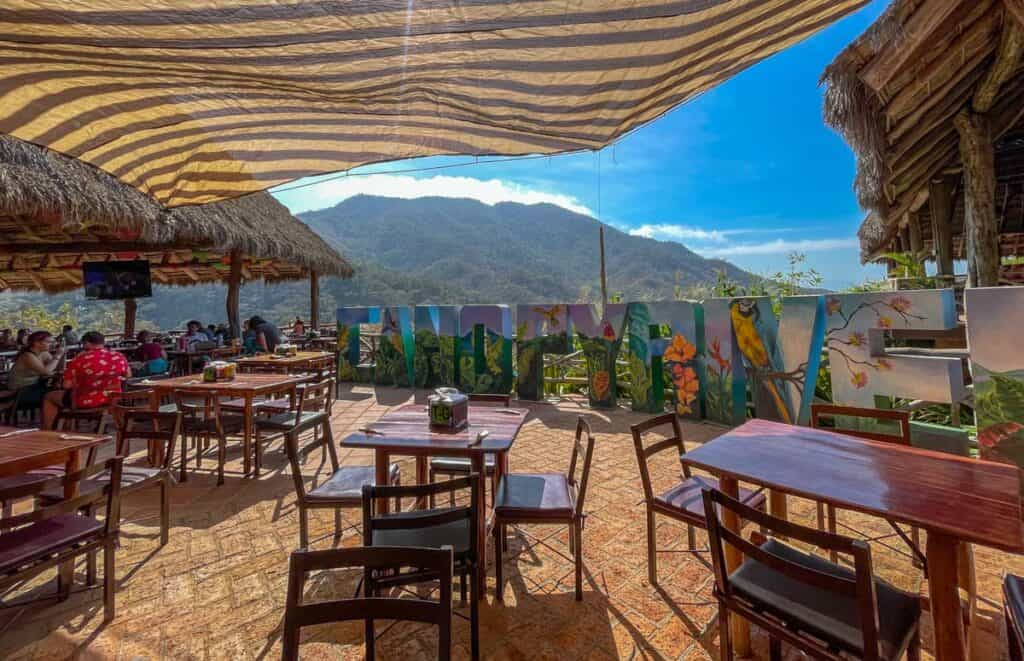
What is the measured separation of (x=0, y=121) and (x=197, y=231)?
5.84m

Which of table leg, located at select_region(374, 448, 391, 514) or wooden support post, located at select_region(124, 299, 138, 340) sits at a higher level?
wooden support post, located at select_region(124, 299, 138, 340)

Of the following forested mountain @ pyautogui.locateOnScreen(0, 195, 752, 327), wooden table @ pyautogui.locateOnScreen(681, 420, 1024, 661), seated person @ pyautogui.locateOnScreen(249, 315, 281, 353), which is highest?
forested mountain @ pyautogui.locateOnScreen(0, 195, 752, 327)

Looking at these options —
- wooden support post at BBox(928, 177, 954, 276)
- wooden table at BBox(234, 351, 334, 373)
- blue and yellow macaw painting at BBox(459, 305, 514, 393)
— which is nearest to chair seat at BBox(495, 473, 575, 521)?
wooden table at BBox(234, 351, 334, 373)

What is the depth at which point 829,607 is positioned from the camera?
4.60 feet

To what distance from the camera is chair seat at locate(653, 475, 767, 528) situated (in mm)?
2111

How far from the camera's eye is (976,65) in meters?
4.21

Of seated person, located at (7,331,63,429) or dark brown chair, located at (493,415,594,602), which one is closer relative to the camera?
dark brown chair, located at (493,415,594,602)

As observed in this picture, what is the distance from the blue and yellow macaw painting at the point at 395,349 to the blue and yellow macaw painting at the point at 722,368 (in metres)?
5.20

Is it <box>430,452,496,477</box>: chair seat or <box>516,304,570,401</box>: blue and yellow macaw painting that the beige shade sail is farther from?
<box>516,304,570,401</box>: blue and yellow macaw painting

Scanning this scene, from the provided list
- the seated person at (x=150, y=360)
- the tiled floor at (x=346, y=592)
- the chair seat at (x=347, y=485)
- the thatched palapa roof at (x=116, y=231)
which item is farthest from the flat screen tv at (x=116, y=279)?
the chair seat at (x=347, y=485)

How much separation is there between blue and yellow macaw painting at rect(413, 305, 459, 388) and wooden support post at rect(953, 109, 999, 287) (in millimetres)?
6987

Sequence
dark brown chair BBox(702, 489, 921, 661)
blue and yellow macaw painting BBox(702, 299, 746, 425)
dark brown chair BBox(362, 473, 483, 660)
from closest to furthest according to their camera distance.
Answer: dark brown chair BBox(702, 489, 921, 661) → dark brown chair BBox(362, 473, 483, 660) → blue and yellow macaw painting BBox(702, 299, 746, 425)

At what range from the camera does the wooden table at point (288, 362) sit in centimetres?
548

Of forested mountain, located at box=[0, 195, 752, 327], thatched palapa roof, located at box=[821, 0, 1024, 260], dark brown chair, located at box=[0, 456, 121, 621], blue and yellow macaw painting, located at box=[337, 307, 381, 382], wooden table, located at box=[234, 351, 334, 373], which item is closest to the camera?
dark brown chair, located at box=[0, 456, 121, 621]
